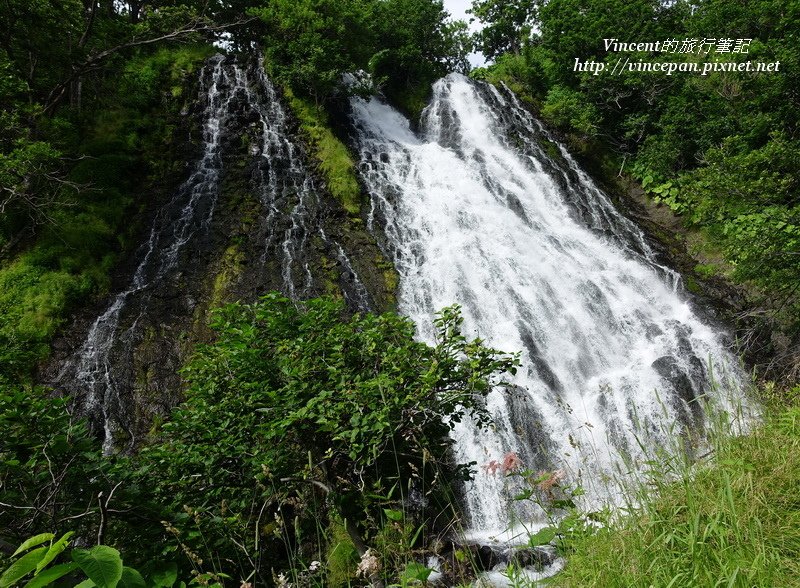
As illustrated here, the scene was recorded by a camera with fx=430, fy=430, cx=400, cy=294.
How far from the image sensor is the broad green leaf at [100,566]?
881 mm

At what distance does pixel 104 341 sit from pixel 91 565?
923 cm

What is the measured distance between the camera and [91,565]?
89 cm

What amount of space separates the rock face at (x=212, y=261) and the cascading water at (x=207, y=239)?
0.02 metres

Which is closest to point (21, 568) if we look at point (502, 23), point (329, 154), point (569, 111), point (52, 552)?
point (52, 552)

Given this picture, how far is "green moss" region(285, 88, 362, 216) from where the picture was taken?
42.4 ft

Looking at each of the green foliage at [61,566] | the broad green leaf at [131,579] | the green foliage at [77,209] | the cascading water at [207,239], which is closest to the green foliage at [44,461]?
the broad green leaf at [131,579]

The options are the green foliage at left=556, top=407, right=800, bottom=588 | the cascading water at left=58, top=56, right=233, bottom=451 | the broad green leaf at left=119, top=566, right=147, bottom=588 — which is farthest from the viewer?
the cascading water at left=58, top=56, right=233, bottom=451

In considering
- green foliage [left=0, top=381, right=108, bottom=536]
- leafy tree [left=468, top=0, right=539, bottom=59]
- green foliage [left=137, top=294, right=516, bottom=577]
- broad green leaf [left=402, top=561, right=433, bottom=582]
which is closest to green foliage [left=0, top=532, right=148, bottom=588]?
broad green leaf [left=402, top=561, right=433, bottom=582]

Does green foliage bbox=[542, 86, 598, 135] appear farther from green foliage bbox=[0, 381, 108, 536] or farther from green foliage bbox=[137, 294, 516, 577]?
green foliage bbox=[0, 381, 108, 536]

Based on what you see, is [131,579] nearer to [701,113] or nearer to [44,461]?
[44,461]

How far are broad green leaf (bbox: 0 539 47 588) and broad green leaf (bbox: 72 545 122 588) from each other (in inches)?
2.7

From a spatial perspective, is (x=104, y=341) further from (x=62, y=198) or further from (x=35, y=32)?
(x=35, y=32)

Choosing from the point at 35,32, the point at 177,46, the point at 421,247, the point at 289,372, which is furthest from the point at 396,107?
the point at 289,372

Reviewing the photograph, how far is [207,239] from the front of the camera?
424 inches
